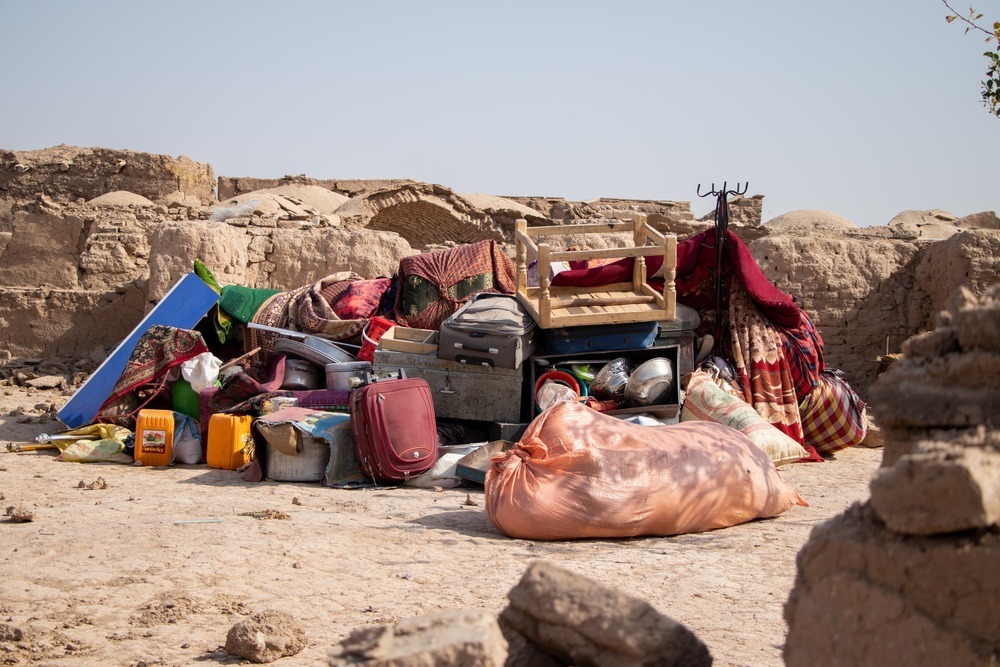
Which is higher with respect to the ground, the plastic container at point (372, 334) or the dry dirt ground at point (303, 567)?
the plastic container at point (372, 334)

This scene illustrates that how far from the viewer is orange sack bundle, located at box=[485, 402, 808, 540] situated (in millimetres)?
4742

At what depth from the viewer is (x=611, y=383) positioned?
7.01 metres

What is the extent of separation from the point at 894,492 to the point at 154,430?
5889mm

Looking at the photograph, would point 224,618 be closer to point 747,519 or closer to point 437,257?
point 747,519

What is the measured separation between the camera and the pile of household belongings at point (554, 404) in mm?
4809

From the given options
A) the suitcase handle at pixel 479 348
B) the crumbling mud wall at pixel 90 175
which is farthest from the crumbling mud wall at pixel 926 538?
the crumbling mud wall at pixel 90 175

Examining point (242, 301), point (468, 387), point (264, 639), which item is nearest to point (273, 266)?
point (242, 301)

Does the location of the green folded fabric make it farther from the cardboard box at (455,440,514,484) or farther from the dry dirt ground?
the cardboard box at (455,440,514,484)

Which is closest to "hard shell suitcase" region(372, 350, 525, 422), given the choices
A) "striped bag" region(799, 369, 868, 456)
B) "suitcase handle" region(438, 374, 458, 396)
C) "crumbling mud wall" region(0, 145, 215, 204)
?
"suitcase handle" region(438, 374, 458, 396)

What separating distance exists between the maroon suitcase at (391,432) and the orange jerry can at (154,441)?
5.16 ft

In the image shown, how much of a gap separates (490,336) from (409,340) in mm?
1077

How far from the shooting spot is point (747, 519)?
5.08m

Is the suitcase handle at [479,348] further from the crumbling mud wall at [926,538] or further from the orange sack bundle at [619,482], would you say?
the crumbling mud wall at [926,538]

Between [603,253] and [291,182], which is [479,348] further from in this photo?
[291,182]
